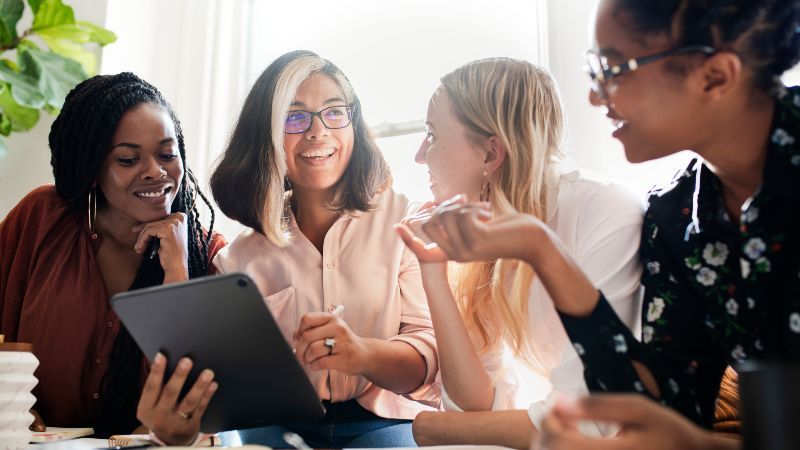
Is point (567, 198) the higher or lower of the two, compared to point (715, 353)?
higher

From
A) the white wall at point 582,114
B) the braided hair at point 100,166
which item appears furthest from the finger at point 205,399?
the white wall at point 582,114

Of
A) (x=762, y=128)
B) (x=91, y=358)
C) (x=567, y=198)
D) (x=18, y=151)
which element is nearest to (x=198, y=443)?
(x=91, y=358)

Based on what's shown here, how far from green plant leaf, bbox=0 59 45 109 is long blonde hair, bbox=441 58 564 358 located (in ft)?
4.99

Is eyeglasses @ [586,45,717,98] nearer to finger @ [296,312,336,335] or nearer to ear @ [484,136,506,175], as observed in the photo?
ear @ [484,136,506,175]

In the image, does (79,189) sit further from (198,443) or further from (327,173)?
(198,443)

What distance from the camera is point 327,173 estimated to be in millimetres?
1663

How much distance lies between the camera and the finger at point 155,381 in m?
1.14

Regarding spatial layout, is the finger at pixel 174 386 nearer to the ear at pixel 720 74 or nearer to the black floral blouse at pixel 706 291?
the black floral blouse at pixel 706 291

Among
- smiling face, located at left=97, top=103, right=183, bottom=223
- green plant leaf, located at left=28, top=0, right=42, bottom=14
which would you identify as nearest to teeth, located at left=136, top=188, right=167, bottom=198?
smiling face, located at left=97, top=103, right=183, bottom=223

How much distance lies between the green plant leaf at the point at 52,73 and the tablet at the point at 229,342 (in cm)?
153

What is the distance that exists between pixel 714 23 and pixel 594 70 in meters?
0.16

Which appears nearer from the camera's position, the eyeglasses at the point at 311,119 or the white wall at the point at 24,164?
the eyeglasses at the point at 311,119

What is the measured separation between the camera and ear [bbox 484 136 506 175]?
54.7 inches

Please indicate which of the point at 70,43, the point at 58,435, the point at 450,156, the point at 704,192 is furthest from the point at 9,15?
the point at 704,192
